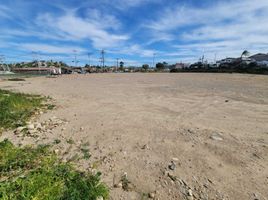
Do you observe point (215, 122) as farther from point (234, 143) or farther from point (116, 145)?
point (116, 145)

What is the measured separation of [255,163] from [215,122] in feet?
8.22

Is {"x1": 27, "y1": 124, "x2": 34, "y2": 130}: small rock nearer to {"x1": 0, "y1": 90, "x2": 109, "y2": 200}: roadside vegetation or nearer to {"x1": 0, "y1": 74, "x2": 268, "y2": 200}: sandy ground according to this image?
{"x1": 0, "y1": 74, "x2": 268, "y2": 200}: sandy ground

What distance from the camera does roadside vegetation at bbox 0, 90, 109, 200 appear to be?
2391mm

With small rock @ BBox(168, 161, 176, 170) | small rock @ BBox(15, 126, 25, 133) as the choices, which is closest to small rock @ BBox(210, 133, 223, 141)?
small rock @ BBox(168, 161, 176, 170)

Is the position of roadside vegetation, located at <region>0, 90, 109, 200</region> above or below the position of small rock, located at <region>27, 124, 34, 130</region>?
above

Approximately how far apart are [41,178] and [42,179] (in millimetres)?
29

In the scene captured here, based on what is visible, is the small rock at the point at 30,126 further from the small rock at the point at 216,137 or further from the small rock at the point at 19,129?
the small rock at the point at 216,137

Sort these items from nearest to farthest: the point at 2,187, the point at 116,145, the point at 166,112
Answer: the point at 2,187 < the point at 116,145 < the point at 166,112

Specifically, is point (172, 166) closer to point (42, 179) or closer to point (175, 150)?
point (175, 150)

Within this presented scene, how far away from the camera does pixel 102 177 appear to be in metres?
3.01

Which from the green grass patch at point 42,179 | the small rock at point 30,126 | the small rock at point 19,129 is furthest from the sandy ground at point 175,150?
the small rock at point 30,126

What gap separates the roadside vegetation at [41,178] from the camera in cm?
239

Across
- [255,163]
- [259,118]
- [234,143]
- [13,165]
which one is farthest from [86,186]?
[259,118]

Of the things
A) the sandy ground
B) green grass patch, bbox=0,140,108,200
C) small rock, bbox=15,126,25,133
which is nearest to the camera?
green grass patch, bbox=0,140,108,200
